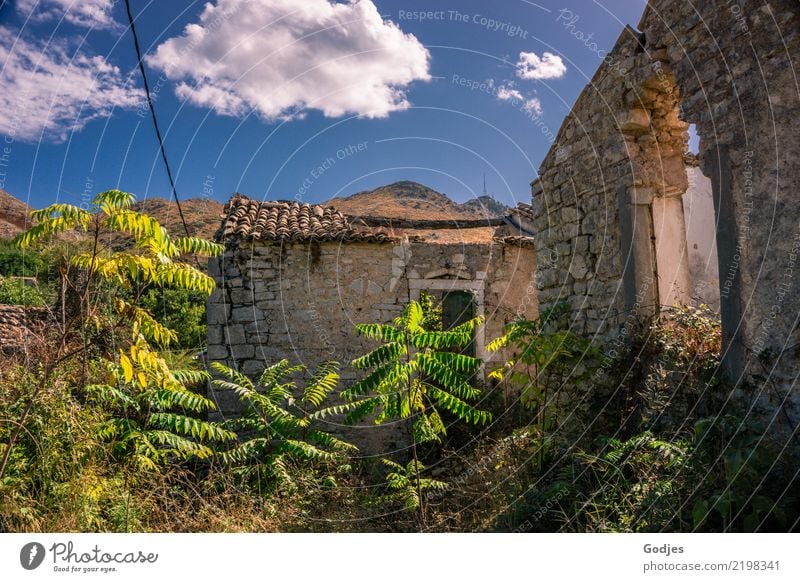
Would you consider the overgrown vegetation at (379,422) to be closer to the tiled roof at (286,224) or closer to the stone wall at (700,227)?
the tiled roof at (286,224)

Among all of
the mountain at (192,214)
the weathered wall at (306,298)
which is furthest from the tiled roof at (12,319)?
the mountain at (192,214)

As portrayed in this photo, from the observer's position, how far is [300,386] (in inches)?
330

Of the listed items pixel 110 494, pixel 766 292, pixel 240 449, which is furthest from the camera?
pixel 240 449

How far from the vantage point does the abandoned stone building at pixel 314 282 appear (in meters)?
8.31

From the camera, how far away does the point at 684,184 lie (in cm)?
526

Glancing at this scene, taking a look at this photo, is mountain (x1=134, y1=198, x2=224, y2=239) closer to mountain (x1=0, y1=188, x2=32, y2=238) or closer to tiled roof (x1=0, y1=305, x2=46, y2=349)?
mountain (x1=0, y1=188, x2=32, y2=238)

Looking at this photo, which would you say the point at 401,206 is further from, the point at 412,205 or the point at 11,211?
the point at 11,211

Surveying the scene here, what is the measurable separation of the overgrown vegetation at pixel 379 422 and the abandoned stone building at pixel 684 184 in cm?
37

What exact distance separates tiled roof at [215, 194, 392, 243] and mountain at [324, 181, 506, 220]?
1.55 meters

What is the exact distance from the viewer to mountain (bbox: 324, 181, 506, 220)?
11609mm

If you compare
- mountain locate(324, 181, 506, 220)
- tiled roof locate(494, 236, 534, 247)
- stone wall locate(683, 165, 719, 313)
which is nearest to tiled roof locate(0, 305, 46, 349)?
mountain locate(324, 181, 506, 220)

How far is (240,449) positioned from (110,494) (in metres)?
1.53
